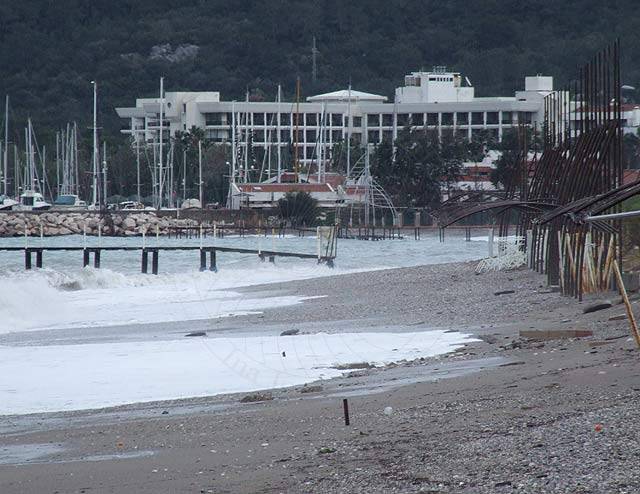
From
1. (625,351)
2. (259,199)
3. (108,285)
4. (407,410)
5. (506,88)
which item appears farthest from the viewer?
(506,88)

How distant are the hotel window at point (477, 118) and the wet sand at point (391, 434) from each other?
406 feet

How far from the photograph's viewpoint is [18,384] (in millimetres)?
15539

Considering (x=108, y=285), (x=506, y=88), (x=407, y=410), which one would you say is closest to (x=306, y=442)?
(x=407, y=410)

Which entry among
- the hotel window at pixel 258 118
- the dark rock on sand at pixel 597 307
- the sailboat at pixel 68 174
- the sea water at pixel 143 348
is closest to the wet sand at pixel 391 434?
the sea water at pixel 143 348

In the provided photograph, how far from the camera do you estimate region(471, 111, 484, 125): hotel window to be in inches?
5446

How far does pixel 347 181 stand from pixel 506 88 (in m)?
92.2

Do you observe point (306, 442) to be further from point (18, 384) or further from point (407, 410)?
point (18, 384)

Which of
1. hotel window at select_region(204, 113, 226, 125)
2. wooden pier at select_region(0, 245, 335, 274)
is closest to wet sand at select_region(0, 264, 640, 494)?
wooden pier at select_region(0, 245, 335, 274)

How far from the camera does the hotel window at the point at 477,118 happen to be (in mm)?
138325

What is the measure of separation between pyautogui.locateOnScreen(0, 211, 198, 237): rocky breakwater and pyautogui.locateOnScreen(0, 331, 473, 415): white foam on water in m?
70.5

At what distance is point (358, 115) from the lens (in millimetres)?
144000

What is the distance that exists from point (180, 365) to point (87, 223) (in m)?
76.0

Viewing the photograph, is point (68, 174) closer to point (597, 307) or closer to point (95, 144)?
point (95, 144)

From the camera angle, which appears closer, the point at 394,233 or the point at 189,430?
the point at 189,430
